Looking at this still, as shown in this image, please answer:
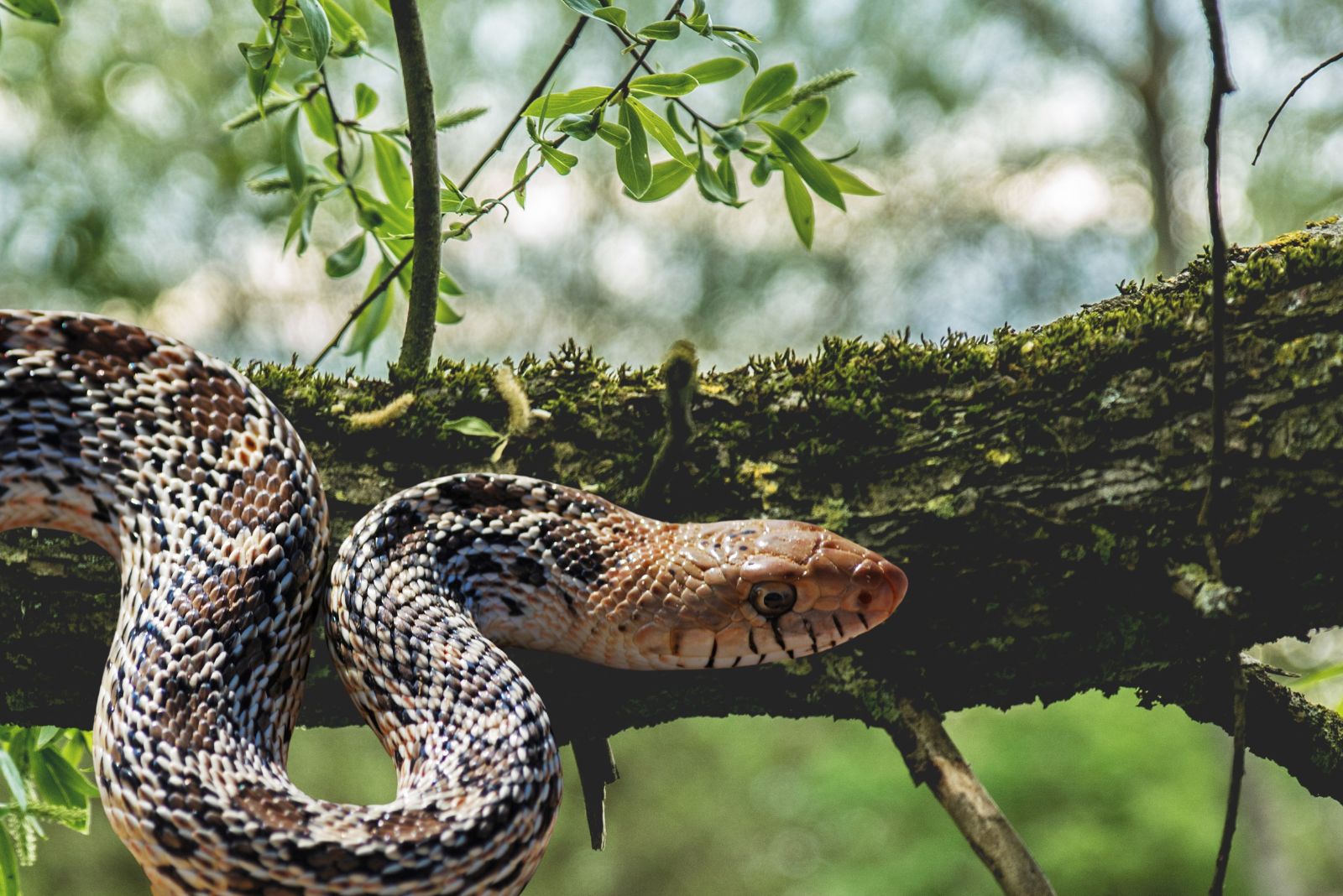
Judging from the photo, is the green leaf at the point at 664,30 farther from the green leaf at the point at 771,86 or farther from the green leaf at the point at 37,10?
the green leaf at the point at 37,10

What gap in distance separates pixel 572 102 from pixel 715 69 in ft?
1.10

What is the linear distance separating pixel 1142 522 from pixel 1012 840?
797 millimetres

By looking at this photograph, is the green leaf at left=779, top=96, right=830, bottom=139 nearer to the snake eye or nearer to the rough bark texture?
the rough bark texture

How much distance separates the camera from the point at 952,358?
2639 millimetres

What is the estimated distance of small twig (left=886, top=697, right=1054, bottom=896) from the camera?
200 centimetres

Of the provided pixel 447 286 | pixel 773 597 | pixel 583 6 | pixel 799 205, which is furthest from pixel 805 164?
pixel 447 286

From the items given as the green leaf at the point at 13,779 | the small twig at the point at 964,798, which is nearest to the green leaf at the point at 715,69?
the small twig at the point at 964,798

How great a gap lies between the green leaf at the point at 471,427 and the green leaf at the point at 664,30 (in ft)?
3.44

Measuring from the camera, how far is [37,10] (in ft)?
6.41

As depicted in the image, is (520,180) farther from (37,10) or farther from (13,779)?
(13,779)

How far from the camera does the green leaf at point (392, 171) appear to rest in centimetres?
302

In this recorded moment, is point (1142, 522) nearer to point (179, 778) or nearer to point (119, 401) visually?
point (179, 778)

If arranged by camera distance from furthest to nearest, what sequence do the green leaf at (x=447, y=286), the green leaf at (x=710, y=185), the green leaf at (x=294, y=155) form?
the green leaf at (x=447, y=286) < the green leaf at (x=294, y=155) < the green leaf at (x=710, y=185)

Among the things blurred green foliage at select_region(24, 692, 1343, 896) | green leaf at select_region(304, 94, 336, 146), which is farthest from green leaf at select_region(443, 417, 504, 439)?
blurred green foliage at select_region(24, 692, 1343, 896)
